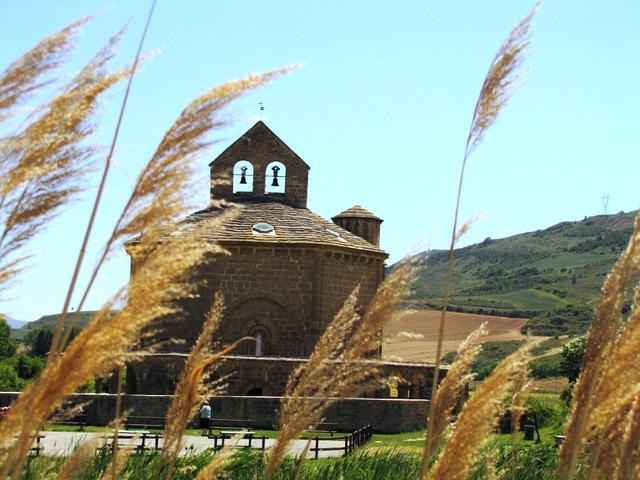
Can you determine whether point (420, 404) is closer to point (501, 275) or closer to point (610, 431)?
point (610, 431)

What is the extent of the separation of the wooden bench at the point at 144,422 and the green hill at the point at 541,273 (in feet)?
187

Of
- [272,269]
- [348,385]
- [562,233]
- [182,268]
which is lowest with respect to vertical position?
[348,385]

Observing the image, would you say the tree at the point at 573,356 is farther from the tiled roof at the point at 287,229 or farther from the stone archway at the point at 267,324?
the stone archway at the point at 267,324

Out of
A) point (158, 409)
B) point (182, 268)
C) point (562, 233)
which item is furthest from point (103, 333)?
point (562, 233)

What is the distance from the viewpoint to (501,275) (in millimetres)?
141875

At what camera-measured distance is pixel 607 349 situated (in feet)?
11.1

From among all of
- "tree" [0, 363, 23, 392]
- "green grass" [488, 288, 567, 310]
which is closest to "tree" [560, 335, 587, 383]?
"tree" [0, 363, 23, 392]

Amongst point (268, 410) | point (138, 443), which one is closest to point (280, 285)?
point (268, 410)

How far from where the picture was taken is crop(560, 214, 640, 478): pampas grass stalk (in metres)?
3.30

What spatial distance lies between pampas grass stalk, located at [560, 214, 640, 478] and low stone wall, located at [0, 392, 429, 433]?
18.8 meters

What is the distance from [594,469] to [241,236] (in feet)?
82.0

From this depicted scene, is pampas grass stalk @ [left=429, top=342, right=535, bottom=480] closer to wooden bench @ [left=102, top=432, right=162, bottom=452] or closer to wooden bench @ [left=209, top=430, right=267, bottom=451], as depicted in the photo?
wooden bench @ [left=102, top=432, right=162, bottom=452]

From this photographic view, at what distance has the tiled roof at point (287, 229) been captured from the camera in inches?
1113

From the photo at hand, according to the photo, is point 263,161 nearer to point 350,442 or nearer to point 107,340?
point 350,442
